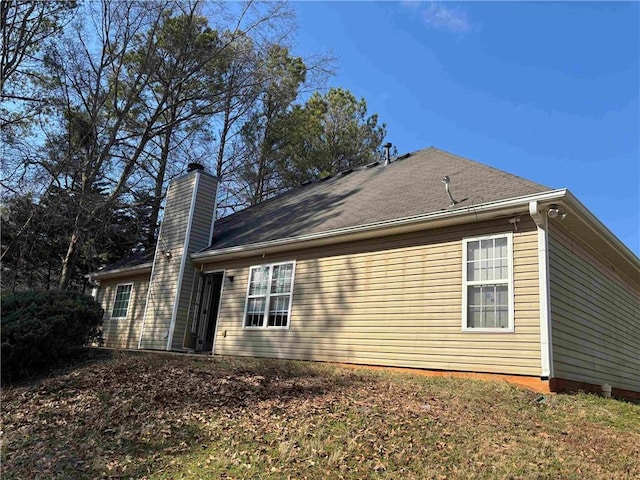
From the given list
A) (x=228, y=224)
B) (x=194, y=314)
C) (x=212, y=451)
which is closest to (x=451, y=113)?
(x=228, y=224)

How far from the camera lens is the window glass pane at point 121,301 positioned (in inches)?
610

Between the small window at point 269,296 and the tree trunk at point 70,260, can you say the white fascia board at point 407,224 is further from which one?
the tree trunk at point 70,260

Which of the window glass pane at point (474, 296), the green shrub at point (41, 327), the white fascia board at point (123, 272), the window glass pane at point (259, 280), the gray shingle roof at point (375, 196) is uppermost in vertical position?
the gray shingle roof at point (375, 196)

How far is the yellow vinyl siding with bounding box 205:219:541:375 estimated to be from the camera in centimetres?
718

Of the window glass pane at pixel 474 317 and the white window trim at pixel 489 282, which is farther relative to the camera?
the window glass pane at pixel 474 317

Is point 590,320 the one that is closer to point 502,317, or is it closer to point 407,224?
point 502,317

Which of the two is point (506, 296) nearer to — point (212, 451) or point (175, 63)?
point (212, 451)

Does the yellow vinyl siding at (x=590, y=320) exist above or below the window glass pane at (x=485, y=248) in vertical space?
below

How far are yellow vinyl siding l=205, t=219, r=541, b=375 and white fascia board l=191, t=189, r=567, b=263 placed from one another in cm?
22

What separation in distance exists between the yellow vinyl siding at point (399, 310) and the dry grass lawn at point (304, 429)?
68 cm

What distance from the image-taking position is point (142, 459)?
463 centimetres

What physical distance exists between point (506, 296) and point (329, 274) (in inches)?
148

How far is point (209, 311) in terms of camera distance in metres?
13.0

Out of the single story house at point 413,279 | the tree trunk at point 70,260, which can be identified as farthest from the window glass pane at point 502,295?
the tree trunk at point 70,260
